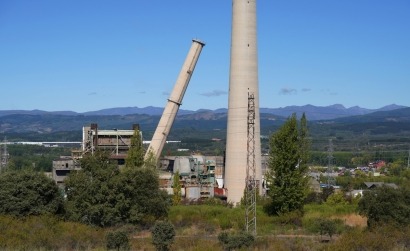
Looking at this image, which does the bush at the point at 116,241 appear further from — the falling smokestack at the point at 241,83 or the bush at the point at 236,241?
the falling smokestack at the point at 241,83

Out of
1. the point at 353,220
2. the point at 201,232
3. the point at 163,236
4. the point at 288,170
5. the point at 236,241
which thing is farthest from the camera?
the point at 288,170

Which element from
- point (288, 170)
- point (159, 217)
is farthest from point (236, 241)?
point (288, 170)

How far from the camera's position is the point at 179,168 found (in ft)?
166

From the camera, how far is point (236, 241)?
19.0 metres

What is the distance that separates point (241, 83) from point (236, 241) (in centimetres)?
1880

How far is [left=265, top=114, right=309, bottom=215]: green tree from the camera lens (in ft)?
94.9

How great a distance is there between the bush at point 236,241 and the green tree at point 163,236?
5.37ft

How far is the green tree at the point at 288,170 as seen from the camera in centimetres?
2894

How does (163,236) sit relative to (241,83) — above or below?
below

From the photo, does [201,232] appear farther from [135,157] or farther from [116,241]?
[135,157]

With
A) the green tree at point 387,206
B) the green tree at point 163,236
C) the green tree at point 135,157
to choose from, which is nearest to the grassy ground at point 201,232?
the green tree at point 163,236

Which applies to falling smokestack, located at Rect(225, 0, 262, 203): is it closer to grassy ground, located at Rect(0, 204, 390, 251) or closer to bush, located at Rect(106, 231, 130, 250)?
grassy ground, located at Rect(0, 204, 390, 251)

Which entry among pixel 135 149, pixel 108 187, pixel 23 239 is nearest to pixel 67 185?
pixel 108 187

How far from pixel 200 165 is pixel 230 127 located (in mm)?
15197
